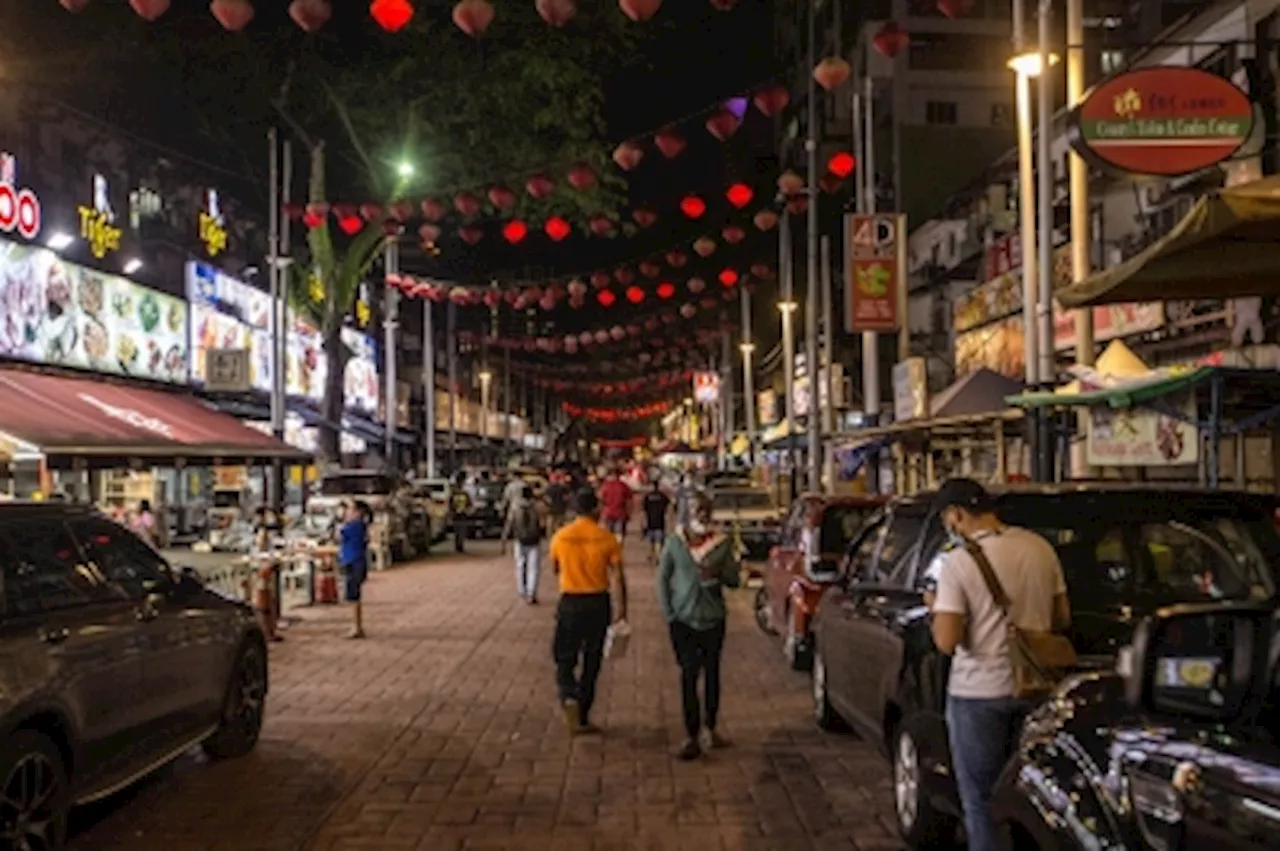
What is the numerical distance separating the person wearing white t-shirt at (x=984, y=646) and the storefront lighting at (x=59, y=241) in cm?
2085

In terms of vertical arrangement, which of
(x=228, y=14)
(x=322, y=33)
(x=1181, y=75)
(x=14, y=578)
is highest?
(x=322, y=33)

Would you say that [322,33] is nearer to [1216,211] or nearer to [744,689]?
[744,689]

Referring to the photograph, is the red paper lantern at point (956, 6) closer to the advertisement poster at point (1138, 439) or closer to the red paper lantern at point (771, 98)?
the red paper lantern at point (771, 98)

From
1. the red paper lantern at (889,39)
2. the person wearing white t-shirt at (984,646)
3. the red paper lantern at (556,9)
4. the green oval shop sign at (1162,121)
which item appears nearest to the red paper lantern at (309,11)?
the red paper lantern at (556,9)

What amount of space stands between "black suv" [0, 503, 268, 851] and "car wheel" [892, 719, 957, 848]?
4131 millimetres

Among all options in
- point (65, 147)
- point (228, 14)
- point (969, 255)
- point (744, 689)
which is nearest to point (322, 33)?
point (65, 147)

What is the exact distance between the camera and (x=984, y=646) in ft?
17.3

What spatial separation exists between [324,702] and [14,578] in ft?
15.8

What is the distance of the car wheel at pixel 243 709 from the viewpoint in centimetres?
891

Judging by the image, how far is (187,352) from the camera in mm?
28422

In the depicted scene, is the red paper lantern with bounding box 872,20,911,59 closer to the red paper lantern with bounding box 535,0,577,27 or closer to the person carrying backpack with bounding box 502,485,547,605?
the red paper lantern with bounding box 535,0,577,27

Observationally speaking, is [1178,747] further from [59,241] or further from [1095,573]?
[59,241]

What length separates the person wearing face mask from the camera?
8922 mm

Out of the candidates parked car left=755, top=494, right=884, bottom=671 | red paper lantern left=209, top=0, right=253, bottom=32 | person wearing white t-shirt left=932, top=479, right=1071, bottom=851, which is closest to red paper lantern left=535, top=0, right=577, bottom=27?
red paper lantern left=209, top=0, right=253, bottom=32
